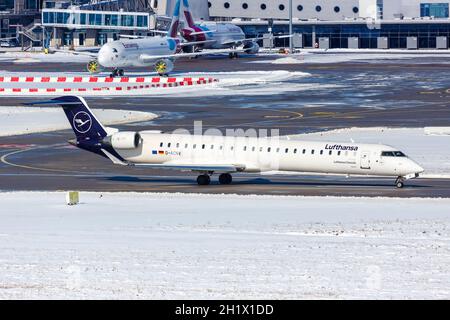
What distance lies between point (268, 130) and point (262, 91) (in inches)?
1428

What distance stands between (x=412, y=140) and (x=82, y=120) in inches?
945

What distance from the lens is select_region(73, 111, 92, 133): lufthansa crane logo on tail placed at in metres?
56.0

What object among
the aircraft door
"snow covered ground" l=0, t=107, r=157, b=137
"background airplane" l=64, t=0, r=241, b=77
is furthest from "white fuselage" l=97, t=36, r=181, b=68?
the aircraft door

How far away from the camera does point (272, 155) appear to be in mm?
53031

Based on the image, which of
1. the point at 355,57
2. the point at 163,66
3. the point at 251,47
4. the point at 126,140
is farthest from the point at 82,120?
the point at 251,47

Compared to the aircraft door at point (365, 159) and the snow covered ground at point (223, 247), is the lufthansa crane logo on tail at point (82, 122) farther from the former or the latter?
the aircraft door at point (365, 159)

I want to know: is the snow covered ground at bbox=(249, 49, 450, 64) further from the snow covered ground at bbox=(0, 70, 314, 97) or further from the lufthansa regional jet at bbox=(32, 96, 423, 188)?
the lufthansa regional jet at bbox=(32, 96, 423, 188)

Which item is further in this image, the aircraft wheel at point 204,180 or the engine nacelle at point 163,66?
the engine nacelle at point 163,66

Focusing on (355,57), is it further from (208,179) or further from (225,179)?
(208,179)

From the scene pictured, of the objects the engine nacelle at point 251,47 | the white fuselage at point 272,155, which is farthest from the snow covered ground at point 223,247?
the engine nacelle at point 251,47

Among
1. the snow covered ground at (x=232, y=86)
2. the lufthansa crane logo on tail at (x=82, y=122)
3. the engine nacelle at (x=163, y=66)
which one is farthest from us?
the engine nacelle at (x=163, y=66)

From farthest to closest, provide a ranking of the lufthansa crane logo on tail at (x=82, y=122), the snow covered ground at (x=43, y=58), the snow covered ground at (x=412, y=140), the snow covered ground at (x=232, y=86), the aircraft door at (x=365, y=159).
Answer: the snow covered ground at (x=43, y=58), the snow covered ground at (x=232, y=86), the snow covered ground at (x=412, y=140), the lufthansa crane logo on tail at (x=82, y=122), the aircraft door at (x=365, y=159)

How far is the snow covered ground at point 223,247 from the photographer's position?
30094 mm

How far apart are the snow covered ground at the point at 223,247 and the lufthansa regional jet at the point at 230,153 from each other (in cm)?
420
